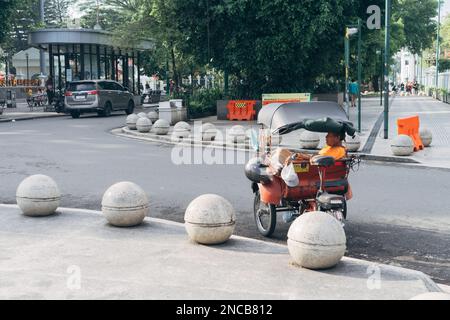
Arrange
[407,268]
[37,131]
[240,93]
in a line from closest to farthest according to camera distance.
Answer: [407,268] → [37,131] → [240,93]

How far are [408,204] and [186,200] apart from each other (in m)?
3.49

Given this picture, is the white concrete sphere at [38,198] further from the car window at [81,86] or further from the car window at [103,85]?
the car window at [103,85]

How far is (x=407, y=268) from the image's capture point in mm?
6305

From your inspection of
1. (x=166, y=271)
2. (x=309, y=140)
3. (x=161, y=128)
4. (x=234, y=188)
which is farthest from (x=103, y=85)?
(x=166, y=271)

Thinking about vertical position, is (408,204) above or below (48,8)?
below

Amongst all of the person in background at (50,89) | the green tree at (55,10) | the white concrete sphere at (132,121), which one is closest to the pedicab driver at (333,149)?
the white concrete sphere at (132,121)

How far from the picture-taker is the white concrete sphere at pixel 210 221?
689 cm

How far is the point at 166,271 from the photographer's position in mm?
5887

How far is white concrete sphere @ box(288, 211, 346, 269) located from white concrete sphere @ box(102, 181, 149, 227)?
252 cm

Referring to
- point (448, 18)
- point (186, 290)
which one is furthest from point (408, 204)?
point (448, 18)

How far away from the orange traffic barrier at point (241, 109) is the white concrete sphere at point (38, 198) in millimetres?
19859

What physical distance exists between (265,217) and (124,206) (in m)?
1.82
